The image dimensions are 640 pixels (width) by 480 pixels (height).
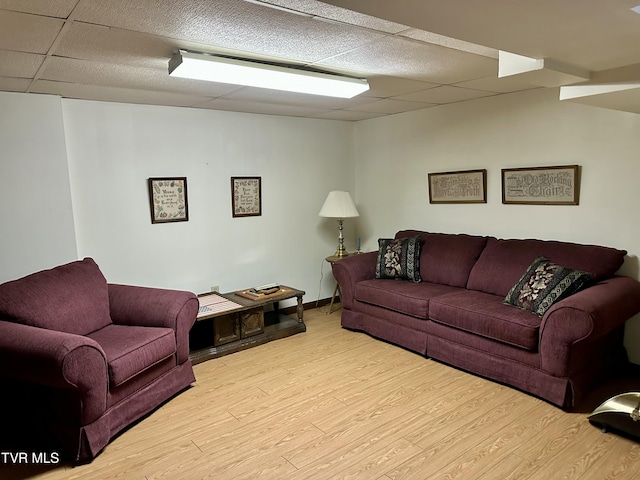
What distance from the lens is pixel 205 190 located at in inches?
169

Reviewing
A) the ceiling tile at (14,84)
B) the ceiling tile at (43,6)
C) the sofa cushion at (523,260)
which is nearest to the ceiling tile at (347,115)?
the sofa cushion at (523,260)

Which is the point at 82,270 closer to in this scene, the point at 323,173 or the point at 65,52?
the point at 65,52

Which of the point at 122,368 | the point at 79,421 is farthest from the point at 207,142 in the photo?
the point at 79,421

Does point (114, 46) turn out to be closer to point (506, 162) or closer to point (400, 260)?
point (400, 260)

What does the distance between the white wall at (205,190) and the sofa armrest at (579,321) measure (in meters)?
2.82

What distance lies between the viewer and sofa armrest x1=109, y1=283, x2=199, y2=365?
3.06 metres

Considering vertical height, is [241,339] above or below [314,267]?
below

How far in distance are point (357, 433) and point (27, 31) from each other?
2.67 meters

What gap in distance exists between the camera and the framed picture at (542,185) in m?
3.50

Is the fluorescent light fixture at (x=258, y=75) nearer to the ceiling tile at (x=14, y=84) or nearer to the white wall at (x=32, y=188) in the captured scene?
the ceiling tile at (x=14, y=84)

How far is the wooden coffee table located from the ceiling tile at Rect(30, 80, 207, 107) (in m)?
1.79

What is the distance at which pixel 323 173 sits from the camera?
16.8 ft

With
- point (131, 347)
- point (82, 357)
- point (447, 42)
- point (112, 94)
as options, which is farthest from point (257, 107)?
point (82, 357)

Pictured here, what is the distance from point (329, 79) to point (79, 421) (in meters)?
2.53
